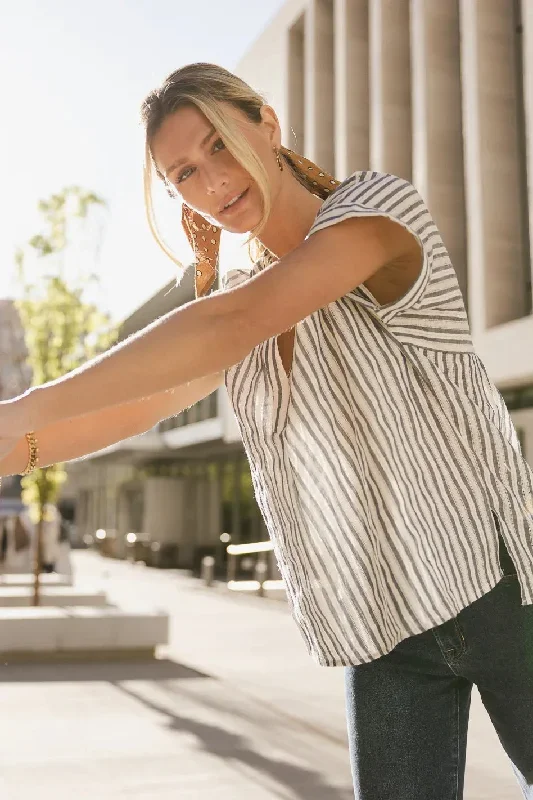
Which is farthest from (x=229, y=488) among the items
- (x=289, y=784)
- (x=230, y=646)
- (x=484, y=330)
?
(x=289, y=784)

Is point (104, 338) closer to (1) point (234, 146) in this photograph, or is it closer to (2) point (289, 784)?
(2) point (289, 784)

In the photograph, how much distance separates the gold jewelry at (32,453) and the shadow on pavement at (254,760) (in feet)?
12.7

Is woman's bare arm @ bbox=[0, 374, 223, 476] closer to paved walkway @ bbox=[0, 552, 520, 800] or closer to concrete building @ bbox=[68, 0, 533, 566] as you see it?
paved walkway @ bbox=[0, 552, 520, 800]

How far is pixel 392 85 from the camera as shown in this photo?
1931 centimetres

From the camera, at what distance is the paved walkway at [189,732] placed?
5254 millimetres

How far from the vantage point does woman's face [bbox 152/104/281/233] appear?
59.8 inches

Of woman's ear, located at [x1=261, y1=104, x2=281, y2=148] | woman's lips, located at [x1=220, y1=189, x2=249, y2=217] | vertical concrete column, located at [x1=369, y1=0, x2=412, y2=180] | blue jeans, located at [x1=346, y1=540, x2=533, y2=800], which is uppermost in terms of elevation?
vertical concrete column, located at [x1=369, y1=0, x2=412, y2=180]

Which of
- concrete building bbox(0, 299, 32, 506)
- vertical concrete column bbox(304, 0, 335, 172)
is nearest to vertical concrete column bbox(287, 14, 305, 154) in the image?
vertical concrete column bbox(304, 0, 335, 172)

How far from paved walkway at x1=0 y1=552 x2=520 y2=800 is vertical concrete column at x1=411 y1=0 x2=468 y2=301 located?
9.21 metres

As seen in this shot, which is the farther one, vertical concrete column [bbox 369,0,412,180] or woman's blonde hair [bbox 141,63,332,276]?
vertical concrete column [bbox 369,0,412,180]

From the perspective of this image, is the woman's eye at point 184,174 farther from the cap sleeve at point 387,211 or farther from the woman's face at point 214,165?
the cap sleeve at point 387,211

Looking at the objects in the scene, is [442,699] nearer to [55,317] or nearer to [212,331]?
[212,331]

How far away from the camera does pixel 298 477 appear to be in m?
1.56

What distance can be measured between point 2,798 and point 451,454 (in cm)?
439
